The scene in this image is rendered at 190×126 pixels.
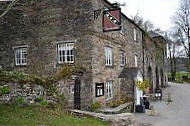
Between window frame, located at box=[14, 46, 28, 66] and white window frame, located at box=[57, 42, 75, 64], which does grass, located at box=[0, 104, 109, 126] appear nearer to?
white window frame, located at box=[57, 42, 75, 64]

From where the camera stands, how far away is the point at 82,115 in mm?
14344

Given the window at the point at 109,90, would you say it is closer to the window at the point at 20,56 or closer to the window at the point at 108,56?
the window at the point at 108,56

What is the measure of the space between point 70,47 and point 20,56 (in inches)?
171

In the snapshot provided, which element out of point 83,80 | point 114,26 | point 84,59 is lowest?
point 83,80

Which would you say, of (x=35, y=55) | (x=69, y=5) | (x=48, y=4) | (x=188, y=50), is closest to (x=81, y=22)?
(x=69, y=5)

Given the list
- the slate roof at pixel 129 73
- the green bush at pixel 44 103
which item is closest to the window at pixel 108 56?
the slate roof at pixel 129 73

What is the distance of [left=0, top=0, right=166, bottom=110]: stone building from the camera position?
56.3 ft

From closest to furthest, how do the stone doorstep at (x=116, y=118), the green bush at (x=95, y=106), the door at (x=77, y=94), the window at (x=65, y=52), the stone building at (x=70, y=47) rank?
1. the stone doorstep at (x=116, y=118)
2. the door at (x=77, y=94)
3. the green bush at (x=95, y=106)
4. the stone building at (x=70, y=47)
5. the window at (x=65, y=52)

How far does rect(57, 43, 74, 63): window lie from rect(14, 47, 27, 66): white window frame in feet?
9.89

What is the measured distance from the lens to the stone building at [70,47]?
1716 centimetres

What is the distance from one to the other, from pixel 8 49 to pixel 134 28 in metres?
13.0

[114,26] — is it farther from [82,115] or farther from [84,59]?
[82,115]

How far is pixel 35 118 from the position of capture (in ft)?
39.7

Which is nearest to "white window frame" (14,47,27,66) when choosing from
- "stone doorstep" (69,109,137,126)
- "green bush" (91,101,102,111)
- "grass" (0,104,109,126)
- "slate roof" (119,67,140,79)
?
"grass" (0,104,109,126)
